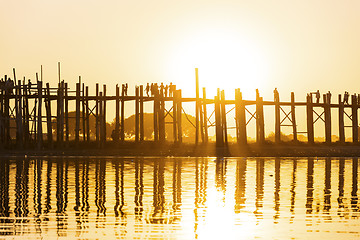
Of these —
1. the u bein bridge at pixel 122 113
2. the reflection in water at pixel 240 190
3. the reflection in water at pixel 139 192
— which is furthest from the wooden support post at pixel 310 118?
the reflection in water at pixel 139 192

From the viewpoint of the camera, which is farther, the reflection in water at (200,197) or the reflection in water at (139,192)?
the reflection in water at (139,192)

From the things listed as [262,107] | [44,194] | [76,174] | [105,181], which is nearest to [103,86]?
[262,107]

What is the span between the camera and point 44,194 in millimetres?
19984

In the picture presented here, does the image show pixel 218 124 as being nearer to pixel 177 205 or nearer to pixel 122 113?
pixel 122 113

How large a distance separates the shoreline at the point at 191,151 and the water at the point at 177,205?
15750 mm

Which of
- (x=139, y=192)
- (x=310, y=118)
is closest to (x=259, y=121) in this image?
(x=310, y=118)

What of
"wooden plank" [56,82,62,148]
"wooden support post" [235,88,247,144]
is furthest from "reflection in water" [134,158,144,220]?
"wooden support post" [235,88,247,144]

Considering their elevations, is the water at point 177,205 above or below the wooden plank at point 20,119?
below

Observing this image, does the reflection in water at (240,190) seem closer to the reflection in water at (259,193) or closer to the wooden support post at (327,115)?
the reflection in water at (259,193)

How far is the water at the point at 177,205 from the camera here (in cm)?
1339

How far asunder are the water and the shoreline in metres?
15.8

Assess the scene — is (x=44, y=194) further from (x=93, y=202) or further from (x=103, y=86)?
(x=103, y=86)

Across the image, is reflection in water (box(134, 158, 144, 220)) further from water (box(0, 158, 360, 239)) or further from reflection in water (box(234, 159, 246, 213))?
reflection in water (box(234, 159, 246, 213))

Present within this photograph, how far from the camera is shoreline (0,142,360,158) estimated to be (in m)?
44.5
